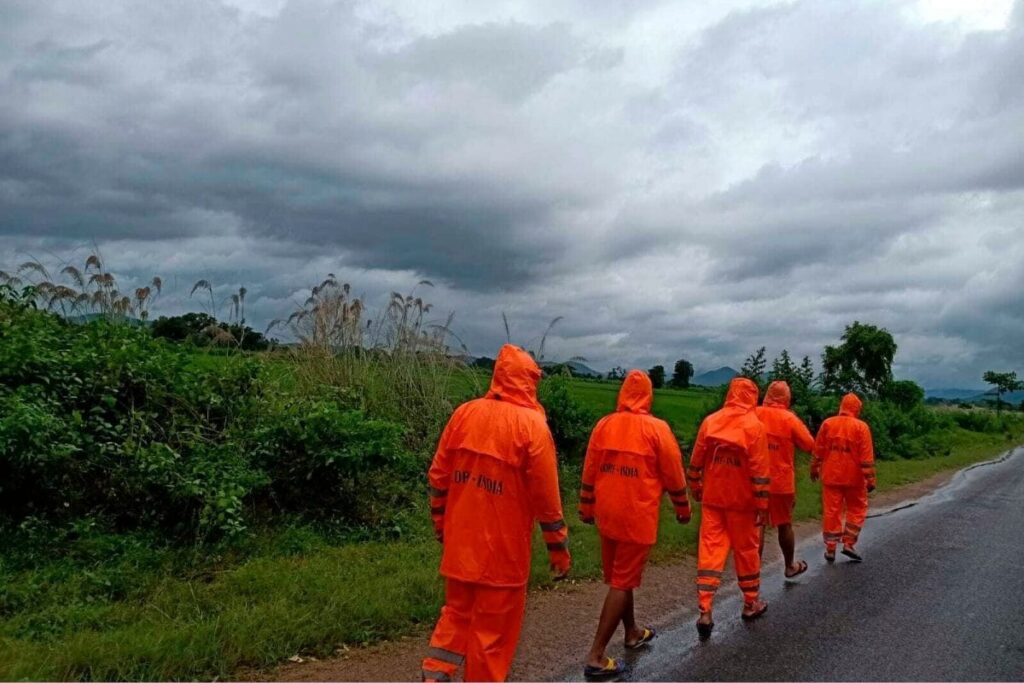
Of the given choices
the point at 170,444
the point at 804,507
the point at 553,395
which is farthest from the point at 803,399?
the point at 170,444

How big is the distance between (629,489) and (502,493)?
1662 millimetres

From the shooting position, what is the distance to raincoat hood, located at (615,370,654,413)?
6414mm

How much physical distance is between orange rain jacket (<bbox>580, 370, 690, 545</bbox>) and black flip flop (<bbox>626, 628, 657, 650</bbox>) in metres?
0.85

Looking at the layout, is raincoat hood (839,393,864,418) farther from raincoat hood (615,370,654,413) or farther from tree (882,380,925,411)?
tree (882,380,925,411)

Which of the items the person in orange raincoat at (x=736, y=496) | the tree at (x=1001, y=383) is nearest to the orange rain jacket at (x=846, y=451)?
the person in orange raincoat at (x=736, y=496)

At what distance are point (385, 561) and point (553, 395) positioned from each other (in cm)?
668

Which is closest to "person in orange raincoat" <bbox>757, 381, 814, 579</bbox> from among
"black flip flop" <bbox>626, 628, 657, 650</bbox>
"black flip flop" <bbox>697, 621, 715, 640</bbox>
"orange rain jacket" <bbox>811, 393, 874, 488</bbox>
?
"orange rain jacket" <bbox>811, 393, 874, 488</bbox>

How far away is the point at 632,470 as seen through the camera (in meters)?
6.14

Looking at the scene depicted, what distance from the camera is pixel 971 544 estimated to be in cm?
1097

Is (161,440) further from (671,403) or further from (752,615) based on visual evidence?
(671,403)

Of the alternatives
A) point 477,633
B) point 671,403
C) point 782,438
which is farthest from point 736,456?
point 671,403

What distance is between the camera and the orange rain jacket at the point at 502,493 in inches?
182

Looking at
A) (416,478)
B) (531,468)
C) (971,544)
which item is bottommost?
(971,544)

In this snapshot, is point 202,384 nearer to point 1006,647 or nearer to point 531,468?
point 531,468
